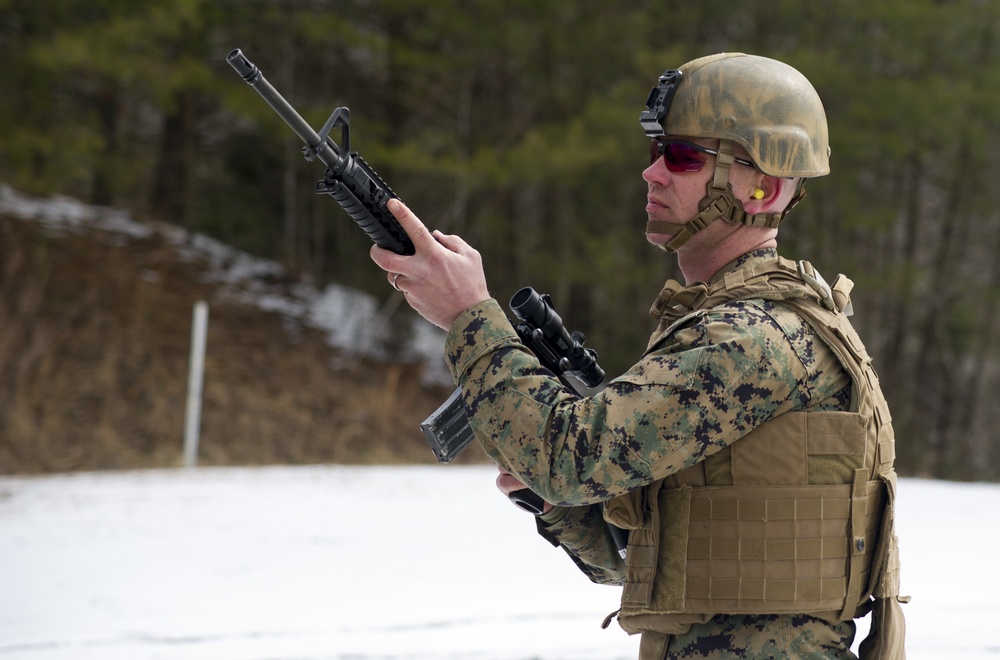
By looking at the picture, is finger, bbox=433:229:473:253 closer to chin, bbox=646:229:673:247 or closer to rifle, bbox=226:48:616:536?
rifle, bbox=226:48:616:536

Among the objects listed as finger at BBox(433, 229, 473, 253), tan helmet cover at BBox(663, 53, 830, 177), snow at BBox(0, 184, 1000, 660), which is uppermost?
tan helmet cover at BBox(663, 53, 830, 177)

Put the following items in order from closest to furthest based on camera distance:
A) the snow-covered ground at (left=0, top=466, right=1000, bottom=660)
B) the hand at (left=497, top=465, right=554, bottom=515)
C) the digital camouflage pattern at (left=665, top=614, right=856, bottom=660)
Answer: the digital camouflage pattern at (left=665, top=614, right=856, bottom=660) → the hand at (left=497, top=465, right=554, bottom=515) → the snow-covered ground at (left=0, top=466, right=1000, bottom=660)

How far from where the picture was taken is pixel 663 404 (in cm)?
166

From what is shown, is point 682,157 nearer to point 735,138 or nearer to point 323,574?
point 735,138

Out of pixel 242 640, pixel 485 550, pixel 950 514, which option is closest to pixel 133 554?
pixel 242 640

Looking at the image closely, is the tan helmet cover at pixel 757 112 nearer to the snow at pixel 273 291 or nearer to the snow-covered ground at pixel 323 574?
the snow-covered ground at pixel 323 574

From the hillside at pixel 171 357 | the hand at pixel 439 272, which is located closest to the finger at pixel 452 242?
the hand at pixel 439 272

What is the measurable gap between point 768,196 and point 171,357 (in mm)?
11553

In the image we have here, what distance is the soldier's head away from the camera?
1.88 m

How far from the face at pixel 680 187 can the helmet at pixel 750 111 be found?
0.04 meters

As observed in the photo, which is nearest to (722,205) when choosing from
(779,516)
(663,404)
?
(663,404)

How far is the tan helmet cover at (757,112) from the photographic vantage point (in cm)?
187

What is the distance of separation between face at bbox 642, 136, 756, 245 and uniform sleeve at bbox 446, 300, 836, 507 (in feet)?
0.88

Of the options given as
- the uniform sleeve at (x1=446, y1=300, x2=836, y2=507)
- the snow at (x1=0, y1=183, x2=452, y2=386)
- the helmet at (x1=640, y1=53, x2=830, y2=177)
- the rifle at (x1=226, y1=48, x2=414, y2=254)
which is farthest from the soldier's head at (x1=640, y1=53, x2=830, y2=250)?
the snow at (x1=0, y1=183, x2=452, y2=386)
